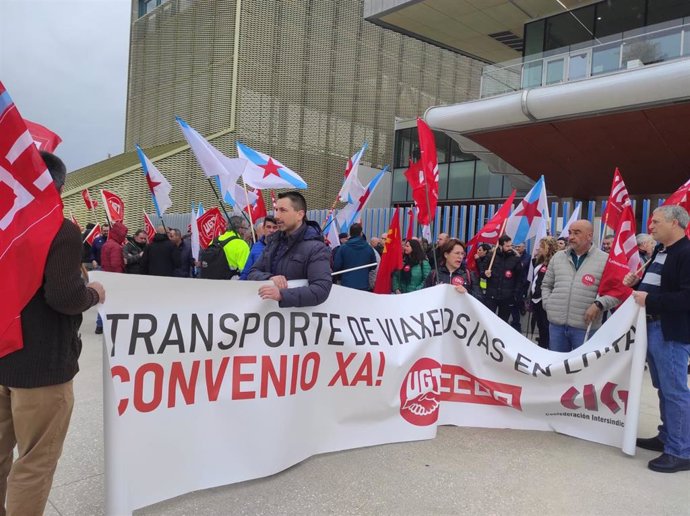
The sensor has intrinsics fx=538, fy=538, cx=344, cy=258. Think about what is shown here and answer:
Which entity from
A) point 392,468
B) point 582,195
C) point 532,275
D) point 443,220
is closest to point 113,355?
point 392,468

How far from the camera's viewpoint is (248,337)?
11.2 ft

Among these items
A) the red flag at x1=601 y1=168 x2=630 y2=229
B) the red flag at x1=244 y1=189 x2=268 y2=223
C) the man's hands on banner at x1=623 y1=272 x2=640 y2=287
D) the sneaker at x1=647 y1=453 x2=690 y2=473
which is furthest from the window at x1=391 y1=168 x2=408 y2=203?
the sneaker at x1=647 y1=453 x2=690 y2=473

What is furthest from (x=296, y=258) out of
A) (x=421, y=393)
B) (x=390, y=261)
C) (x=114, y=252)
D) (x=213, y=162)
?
(x=114, y=252)

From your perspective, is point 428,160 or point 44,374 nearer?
point 44,374

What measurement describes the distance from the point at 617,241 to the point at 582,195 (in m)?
15.6

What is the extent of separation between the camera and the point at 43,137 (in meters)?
2.66

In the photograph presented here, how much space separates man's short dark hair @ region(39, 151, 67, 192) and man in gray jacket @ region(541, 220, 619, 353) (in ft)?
13.7

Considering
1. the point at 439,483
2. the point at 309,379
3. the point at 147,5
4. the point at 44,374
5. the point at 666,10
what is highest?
the point at 147,5

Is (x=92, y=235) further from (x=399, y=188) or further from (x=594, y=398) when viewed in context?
(x=399, y=188)

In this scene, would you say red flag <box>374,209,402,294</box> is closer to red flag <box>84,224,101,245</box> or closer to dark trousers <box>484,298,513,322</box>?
dark trousers <box>484,298,513,322</box>

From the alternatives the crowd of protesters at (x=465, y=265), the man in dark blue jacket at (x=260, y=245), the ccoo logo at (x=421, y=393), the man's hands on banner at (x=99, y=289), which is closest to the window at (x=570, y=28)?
the crowd of protesters at (x=465, y=265)

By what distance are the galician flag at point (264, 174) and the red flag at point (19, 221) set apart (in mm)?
5123

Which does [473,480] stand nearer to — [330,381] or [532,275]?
[330,381]

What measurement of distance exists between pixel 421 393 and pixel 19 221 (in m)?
3.13
